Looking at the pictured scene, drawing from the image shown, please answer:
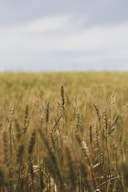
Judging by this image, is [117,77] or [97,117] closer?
[97,117]

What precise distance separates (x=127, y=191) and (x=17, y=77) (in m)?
12.4

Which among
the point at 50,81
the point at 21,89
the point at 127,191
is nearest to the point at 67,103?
the point at 127,191

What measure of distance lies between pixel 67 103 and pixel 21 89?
384 inches

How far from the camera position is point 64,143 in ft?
3.48

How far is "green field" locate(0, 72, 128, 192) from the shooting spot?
3.30 ft

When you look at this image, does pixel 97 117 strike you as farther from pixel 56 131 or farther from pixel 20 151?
pixel 20 151

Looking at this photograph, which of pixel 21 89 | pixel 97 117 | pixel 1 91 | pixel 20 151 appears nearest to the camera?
pixel 20 151

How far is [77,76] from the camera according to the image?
13.9 metres

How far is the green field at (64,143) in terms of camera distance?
1.01m

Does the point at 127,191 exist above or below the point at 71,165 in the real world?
below

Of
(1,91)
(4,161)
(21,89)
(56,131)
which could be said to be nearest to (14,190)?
(56,131)

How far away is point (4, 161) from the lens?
102 cm

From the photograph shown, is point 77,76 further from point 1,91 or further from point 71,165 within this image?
point 71,165

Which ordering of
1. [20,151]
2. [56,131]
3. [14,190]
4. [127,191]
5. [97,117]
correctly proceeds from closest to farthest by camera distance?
[20,151], [127,191], [97,117], [14,190], [56,131]
